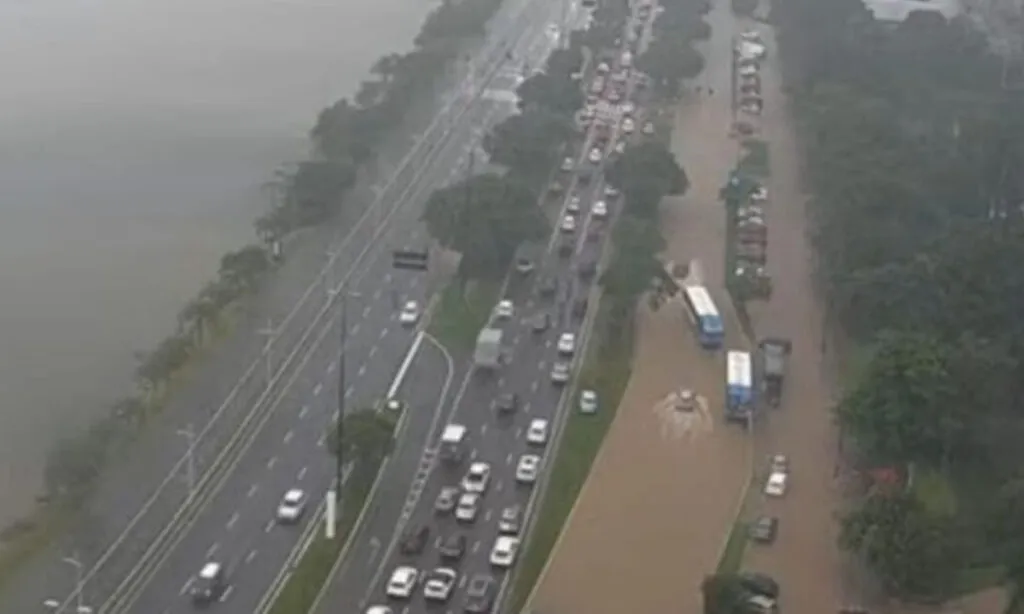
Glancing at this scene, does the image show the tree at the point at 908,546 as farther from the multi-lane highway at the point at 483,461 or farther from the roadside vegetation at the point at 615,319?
the multi-lane highway at the point at 483,461

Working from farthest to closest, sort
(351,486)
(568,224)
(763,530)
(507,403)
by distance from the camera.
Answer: (568,224) < (507,403) < (351,486) < (763,530)

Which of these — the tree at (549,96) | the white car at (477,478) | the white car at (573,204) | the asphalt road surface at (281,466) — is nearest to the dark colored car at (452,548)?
the white car at (477,478)

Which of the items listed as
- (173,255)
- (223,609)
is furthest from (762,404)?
(173,255)

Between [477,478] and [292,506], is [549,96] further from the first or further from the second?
[292,506]

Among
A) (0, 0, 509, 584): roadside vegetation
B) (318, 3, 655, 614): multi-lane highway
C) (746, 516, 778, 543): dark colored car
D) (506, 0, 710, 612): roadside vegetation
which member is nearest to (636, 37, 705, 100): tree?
(506, 0, 710, 612): roadside vegetation

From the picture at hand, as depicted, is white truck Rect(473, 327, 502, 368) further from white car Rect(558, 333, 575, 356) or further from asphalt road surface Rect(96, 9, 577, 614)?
white car Rect(558, 333, 575, 356)

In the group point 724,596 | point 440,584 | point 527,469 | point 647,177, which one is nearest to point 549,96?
point 647,177
